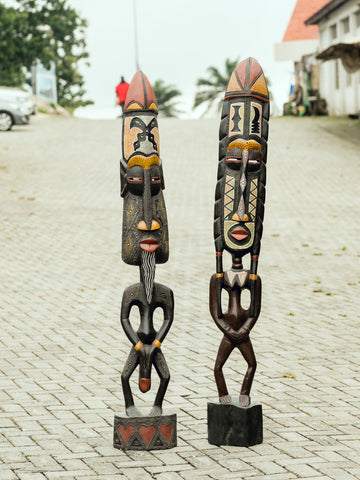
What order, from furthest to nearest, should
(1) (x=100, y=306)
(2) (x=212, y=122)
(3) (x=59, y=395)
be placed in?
1. (2) (x=212, y=122)
2. (1) (x=100, y=306)
3. (3) (x=59, y=395)

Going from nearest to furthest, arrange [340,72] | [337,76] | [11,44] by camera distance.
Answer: [340,72]
[337,76]
[11,44]

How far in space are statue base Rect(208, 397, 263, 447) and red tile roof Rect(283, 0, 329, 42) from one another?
43239mm

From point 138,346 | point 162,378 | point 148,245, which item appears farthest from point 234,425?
point 148,245

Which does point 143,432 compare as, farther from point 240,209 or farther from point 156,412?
point 240,209

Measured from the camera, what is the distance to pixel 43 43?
51500 millimetres

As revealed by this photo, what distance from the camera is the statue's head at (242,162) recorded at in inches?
221

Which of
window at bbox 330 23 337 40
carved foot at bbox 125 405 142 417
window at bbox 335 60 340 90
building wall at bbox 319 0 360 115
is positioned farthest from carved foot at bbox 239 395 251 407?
window at bbox 330 23 337 40

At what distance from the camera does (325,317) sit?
9.58 m

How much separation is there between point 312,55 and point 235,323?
37927 mm

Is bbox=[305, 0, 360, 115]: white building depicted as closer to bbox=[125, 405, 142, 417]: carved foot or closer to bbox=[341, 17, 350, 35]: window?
bbox=[341, 17, 350, 35]: window

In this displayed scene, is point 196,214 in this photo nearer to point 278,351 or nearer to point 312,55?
point 278,351

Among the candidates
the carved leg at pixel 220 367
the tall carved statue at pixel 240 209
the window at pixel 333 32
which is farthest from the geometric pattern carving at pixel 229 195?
the window at pixel 333 32

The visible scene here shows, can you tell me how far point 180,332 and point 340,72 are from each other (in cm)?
3015

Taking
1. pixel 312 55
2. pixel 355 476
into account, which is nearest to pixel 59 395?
pixel 355 476
